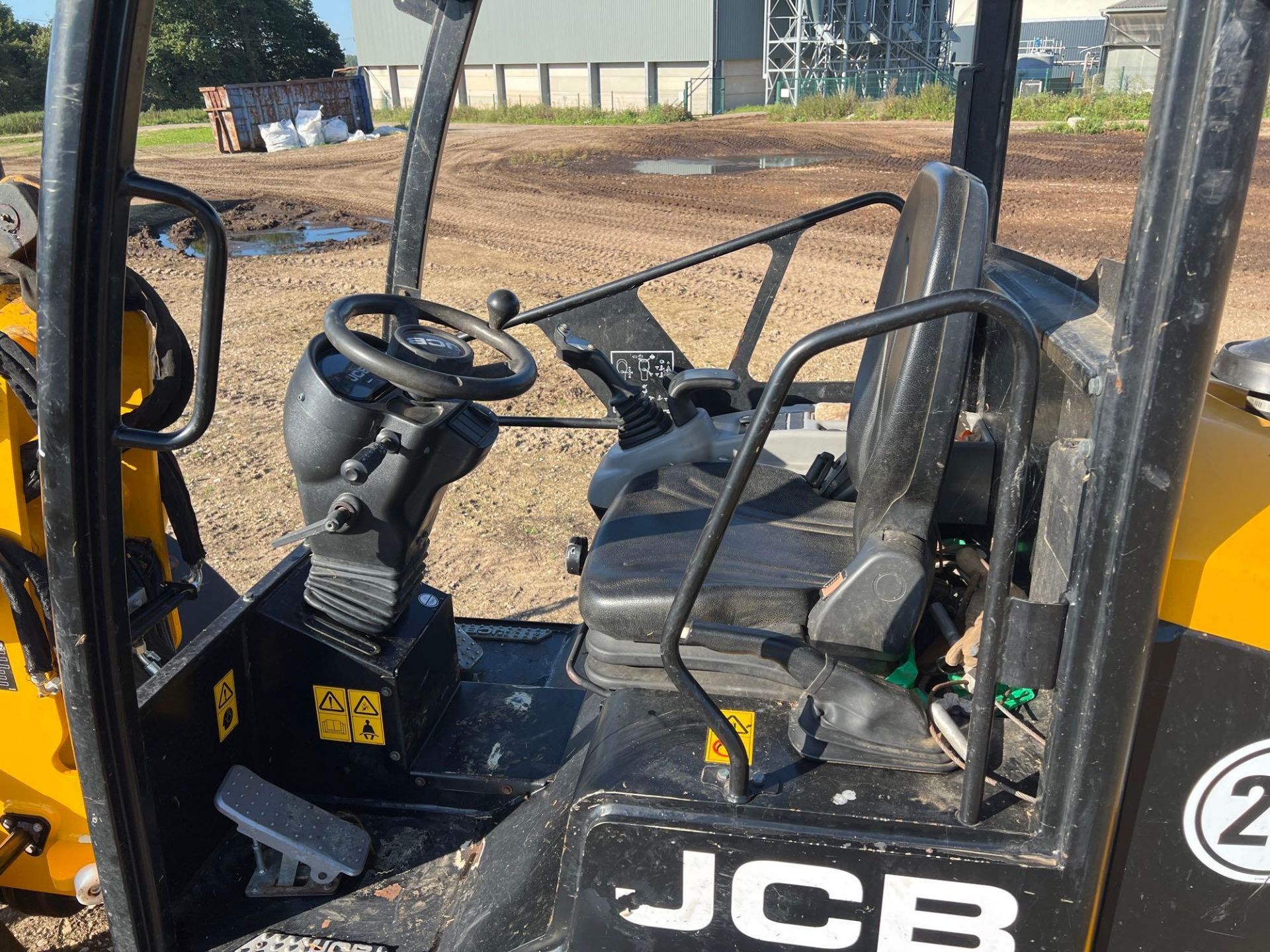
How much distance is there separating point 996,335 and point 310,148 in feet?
62.0

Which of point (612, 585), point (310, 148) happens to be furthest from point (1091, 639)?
point (310, 148)

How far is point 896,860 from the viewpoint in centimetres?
127

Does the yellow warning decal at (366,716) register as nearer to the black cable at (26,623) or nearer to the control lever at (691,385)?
the black cable at (26,623)

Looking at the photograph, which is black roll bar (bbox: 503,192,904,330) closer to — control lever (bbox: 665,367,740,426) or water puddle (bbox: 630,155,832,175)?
control lever (bbox: 665,367,740,426)

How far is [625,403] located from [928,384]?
1351mm

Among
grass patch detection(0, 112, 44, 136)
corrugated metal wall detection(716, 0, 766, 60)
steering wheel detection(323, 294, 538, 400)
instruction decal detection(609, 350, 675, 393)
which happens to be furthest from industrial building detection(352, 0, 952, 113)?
steering wheel detection(323, 294, 538, 400)

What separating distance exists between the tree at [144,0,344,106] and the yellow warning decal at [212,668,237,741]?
31992mm

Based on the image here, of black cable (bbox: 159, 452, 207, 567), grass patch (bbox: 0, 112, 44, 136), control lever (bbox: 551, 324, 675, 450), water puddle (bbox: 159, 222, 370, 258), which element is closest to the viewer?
black cable (bbox: 159, 452, 207, 567)

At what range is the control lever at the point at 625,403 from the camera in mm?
2779

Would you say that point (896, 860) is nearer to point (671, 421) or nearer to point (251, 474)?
point (671, 421)

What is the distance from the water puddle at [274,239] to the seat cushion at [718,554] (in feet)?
28.6

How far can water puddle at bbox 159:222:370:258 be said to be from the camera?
10.2 m

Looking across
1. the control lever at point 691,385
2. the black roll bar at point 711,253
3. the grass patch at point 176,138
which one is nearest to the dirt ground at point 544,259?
the black roll bar at point 711,253

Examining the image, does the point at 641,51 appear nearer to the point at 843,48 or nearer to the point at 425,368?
the point at 843,48
